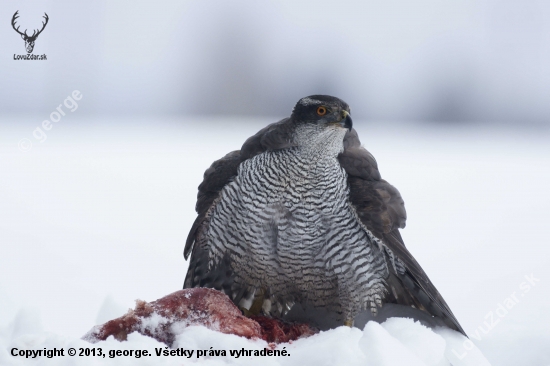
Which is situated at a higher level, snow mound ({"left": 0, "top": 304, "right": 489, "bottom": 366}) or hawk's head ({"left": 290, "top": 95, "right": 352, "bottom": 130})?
hawk's head ({"left": 290, "top": 95, "right": 352, "bottom": 130})

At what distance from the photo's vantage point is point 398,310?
420 cm

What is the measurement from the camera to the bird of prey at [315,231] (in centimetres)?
394

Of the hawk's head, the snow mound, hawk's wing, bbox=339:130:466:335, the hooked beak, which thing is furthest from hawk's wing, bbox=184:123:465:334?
the snow mound

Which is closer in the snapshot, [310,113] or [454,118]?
[310,113]

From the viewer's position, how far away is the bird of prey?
394 cm

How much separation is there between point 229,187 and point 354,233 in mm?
981

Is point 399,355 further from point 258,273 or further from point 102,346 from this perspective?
point 258,273

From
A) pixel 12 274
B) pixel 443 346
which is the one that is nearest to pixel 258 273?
pixel 443 346

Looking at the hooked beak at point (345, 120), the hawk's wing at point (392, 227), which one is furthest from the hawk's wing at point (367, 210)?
the hooked beak at point (345, 120)

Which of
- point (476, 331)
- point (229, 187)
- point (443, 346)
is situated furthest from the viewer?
point (476, 331)

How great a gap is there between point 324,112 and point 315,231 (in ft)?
2.71

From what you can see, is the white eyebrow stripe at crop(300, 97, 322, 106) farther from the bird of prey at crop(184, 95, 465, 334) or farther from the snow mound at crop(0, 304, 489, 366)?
the snow mound at crop(0, 304, 489, 366)

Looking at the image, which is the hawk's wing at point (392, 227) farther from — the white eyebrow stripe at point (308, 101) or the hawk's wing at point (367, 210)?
the white eyebrow stripe at point (308, 101)

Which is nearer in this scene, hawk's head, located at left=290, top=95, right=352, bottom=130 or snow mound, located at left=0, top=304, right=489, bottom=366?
snow mound, located at left=0, top=304, right=489, bottom=366
